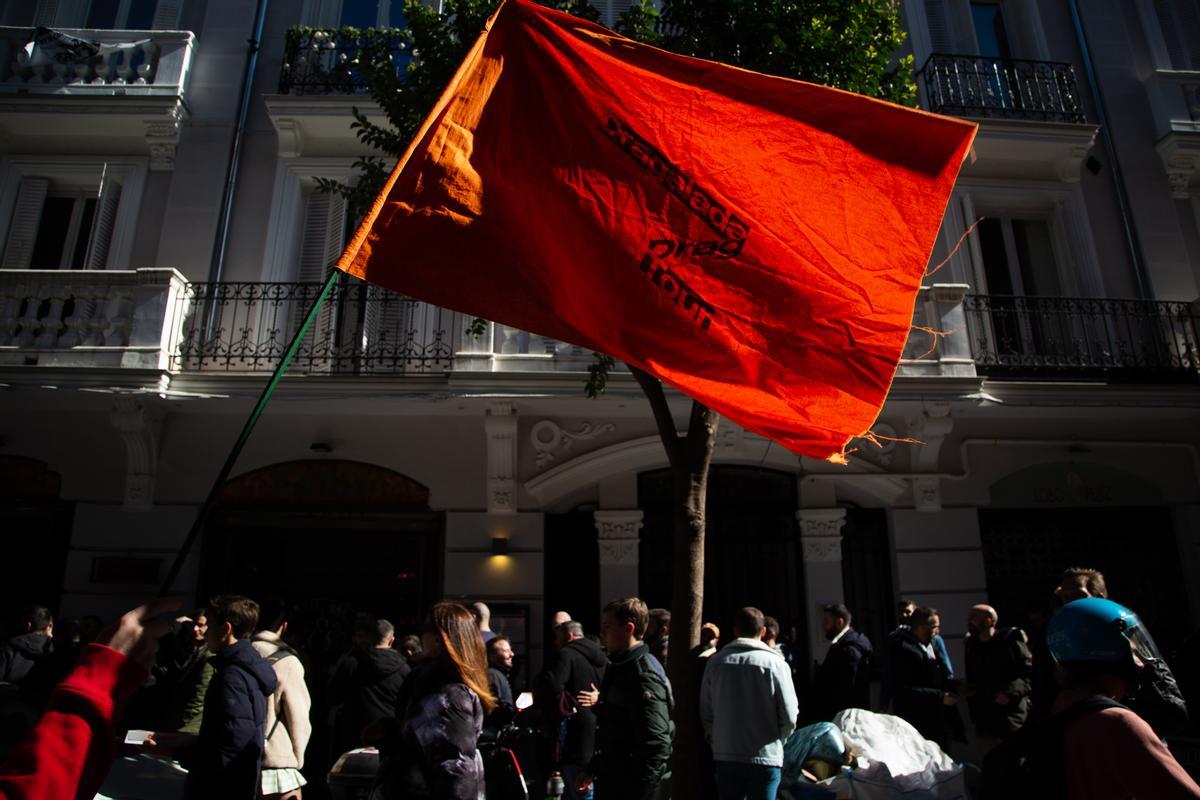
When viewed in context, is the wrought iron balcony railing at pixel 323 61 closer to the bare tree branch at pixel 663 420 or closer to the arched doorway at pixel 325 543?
the arched doorway at pixel 325 543

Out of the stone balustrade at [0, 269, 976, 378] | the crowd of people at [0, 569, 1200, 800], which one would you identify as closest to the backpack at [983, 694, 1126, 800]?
the crowd of people at [0, 569, 1200, 800]

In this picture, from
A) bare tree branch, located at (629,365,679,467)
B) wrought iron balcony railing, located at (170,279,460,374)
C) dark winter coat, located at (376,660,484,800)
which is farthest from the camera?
wrought iron balcony railing, located at (170,279,460,374)

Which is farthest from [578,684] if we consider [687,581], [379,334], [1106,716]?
[379,334]

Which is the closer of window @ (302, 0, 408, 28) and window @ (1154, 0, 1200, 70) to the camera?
window @ (302, 0, 408, 28)

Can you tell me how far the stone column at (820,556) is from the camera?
1027 centimetres

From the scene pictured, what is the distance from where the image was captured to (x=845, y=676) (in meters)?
6.87

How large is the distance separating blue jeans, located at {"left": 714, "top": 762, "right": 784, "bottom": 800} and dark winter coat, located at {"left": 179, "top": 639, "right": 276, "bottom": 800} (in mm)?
2626

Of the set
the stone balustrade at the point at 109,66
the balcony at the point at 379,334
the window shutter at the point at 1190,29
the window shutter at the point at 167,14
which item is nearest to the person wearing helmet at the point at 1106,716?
the balcony at the point at 379,334

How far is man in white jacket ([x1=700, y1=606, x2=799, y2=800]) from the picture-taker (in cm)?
502

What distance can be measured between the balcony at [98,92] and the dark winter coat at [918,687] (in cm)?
1049

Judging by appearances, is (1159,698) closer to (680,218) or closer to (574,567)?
(680,218)

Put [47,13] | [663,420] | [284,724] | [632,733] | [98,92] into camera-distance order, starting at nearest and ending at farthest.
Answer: [632,733] → [284,724] → [663,420] → [98,92] → [47,13]

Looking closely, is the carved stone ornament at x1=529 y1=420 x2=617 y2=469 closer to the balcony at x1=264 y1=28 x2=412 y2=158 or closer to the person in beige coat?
the balcony at x1=264 y1=28 x2=412 y2=158

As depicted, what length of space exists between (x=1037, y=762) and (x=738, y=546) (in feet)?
28.0
